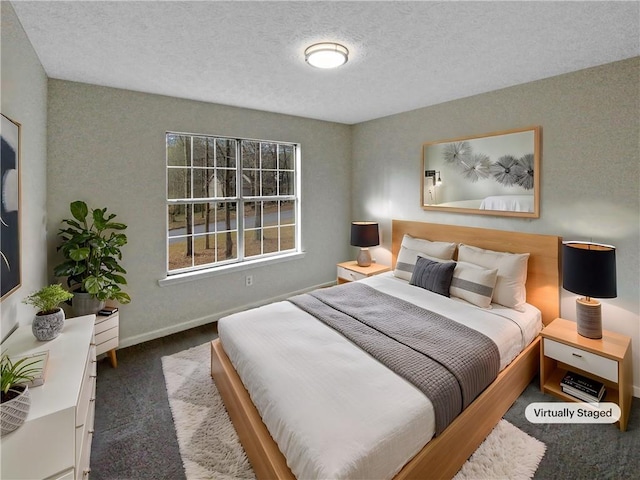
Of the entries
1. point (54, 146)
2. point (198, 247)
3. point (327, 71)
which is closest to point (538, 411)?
point (327, 71)

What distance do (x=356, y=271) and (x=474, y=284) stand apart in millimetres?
1575

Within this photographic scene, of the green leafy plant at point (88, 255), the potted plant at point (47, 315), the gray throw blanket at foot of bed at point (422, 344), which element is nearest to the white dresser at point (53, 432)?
the potted plant at point (47, 315)

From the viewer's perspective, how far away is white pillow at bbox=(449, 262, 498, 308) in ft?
8.80

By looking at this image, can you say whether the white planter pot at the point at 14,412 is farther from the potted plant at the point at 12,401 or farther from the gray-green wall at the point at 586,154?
the gray-green wall at the point at 586,154

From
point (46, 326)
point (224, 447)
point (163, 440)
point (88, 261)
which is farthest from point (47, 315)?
point (224, 447)

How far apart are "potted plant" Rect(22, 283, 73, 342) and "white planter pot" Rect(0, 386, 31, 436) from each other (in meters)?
0.67

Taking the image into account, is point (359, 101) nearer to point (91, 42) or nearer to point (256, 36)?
point (256, 36)

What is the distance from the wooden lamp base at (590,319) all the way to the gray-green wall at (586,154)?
338 mm

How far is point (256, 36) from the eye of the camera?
1.98 meters

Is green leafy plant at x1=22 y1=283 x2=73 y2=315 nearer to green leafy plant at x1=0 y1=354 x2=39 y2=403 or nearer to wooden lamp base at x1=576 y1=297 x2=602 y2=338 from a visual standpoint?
green leafy plant at x1=0 y1=354 x2=39 y2=403

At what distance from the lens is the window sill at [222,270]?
336 cm

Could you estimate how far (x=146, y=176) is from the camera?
3.13m

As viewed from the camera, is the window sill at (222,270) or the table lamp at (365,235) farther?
the table lamp at (365,235)

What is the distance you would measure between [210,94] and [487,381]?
11.1ft
